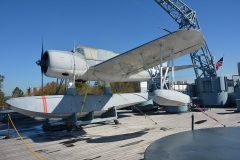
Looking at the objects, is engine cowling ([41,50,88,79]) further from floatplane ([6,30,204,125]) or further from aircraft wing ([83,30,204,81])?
aircraft wing ([83,30,204,81])

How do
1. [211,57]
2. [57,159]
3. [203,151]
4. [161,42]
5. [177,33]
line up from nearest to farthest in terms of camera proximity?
[203,151]
[57,159]
[177,33]
[161,42]
[211,57]

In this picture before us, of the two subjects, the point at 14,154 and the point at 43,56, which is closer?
the point at 14,154

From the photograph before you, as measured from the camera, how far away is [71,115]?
1184 cm

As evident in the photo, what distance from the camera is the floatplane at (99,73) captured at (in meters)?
10.3

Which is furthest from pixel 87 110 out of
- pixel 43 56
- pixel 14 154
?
pixel 14 154

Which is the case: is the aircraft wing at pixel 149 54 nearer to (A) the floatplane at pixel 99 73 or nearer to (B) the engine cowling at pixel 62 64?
(A) the floatplane at pixel 99 73

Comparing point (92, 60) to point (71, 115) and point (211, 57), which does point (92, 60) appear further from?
point (211, 57)

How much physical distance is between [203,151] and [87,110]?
30.5ft

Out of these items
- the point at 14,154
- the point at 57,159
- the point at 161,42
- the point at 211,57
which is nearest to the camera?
the point at 57,159

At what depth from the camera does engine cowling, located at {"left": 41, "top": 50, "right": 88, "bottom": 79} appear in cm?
1176

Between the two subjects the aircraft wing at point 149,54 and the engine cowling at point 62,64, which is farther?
the engine cowling at point 62,64

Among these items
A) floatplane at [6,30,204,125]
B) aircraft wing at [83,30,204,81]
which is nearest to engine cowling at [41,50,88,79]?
floatplane at [6,30,204,125]

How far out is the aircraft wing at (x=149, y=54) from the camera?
1023 cm

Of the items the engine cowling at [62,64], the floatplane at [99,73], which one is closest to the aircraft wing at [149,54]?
the floatplane at [99,73]
